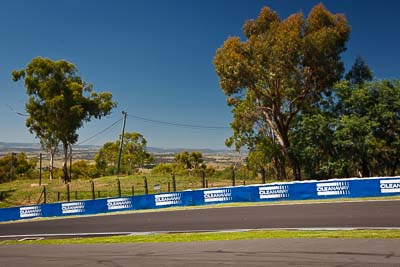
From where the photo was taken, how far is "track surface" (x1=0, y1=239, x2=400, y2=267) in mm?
9376

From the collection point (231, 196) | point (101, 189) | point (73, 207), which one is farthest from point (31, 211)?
point (231, 196)

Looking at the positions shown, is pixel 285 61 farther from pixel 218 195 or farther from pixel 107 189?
pixel 107 189

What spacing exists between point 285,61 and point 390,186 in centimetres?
1647

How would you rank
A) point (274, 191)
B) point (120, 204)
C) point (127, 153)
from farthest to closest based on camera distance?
point (127, 153), point (120, 204), point (274, 191)

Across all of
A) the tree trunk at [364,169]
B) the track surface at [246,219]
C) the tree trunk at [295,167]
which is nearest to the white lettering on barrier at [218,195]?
the track surface at [246,219]

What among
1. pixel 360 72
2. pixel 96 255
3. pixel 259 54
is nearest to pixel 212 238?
pixel 96 255

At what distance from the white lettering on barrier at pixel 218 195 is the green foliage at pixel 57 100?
29.9 m

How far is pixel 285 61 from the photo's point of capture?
121 ft

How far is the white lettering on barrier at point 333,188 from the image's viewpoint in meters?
25.2

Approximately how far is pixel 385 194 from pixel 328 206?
4.58m

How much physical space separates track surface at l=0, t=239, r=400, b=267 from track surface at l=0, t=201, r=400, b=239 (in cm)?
452

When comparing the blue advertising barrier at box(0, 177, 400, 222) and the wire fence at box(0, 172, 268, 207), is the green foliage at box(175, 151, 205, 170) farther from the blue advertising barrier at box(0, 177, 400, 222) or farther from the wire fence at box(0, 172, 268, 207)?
the blue advertising barrier at box(0, 177, 400, 222)

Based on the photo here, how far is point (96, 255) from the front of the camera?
1255 cm

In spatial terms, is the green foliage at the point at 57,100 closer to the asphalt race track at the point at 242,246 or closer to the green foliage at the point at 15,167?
the asphalt race track at the point at 242,246
